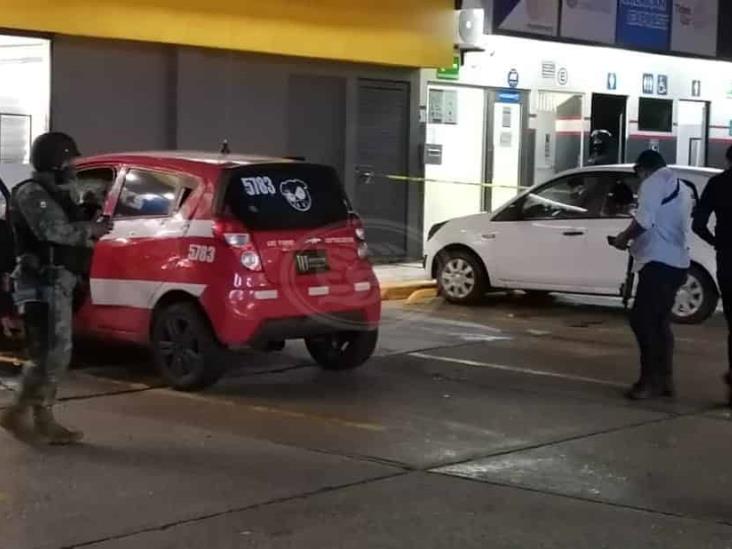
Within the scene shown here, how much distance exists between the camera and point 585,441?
8.85 meters

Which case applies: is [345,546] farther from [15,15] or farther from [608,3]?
[608,3]

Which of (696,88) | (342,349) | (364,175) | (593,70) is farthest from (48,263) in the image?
(696,88)

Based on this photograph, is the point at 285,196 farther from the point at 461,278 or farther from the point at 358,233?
the point at 461,278

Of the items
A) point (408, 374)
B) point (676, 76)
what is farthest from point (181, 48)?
point (676, 76)

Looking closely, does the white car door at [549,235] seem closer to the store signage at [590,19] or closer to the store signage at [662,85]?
the store signage at [590,19]

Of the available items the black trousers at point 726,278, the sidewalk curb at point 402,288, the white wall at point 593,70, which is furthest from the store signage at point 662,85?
the black trousers at point 726,278

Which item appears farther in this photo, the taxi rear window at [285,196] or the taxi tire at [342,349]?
the taxi tire at [342,349]

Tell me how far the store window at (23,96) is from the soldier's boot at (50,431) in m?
7.65

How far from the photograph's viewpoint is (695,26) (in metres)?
23.4

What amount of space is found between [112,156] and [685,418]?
4865 mm

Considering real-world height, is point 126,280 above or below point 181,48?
below

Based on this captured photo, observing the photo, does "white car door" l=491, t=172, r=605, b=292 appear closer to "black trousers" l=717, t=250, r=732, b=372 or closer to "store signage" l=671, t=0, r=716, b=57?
"black trousers" l=717, t=250, r=732, b=372

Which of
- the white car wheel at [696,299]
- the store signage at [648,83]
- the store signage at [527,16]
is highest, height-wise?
the store signage at [527,16]

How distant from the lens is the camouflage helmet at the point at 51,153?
27.6 ft
